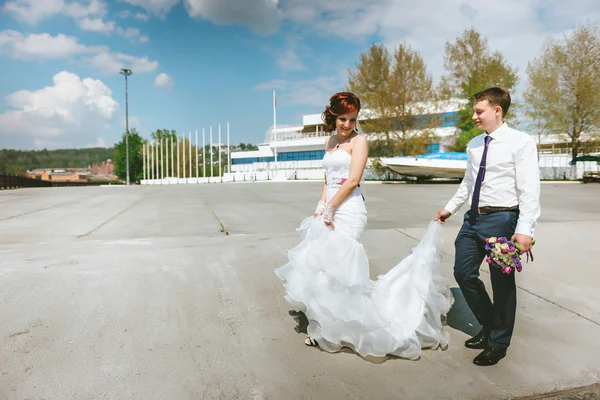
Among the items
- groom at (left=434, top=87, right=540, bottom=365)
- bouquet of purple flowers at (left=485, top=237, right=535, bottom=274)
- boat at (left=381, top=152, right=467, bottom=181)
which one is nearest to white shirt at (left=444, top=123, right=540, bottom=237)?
groom at (left=434, top=87, right=540, bottom=365)

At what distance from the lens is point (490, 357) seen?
298cm

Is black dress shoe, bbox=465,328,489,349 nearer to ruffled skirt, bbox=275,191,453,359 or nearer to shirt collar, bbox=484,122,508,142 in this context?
ruffled skirt, bbox=275,191,453,359

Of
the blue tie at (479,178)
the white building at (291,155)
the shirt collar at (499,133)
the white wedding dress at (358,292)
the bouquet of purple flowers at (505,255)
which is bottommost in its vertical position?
the white wedding dress at (358,292)

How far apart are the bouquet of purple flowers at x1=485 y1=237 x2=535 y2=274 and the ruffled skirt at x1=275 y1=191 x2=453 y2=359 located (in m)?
0.51

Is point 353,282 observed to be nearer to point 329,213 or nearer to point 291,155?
point 329,213

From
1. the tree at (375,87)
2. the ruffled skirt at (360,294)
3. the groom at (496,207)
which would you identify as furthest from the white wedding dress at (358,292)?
the tree at (375,87)

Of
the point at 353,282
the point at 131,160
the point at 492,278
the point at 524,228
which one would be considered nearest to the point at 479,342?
the point at 492,278

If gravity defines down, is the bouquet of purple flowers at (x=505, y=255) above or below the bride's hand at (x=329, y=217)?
below

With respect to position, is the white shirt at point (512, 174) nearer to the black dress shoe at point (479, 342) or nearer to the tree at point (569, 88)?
the black dress shoe at point (479, 342)

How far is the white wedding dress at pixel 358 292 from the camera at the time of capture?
9.97 ft

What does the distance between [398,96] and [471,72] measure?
736 cm

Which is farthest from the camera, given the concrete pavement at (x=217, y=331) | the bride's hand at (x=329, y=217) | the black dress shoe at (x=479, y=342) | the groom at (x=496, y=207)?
the bride's hand at (x=329, y=217)

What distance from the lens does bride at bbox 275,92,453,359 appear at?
120 inches

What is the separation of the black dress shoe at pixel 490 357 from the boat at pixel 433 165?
2885 centimetres
